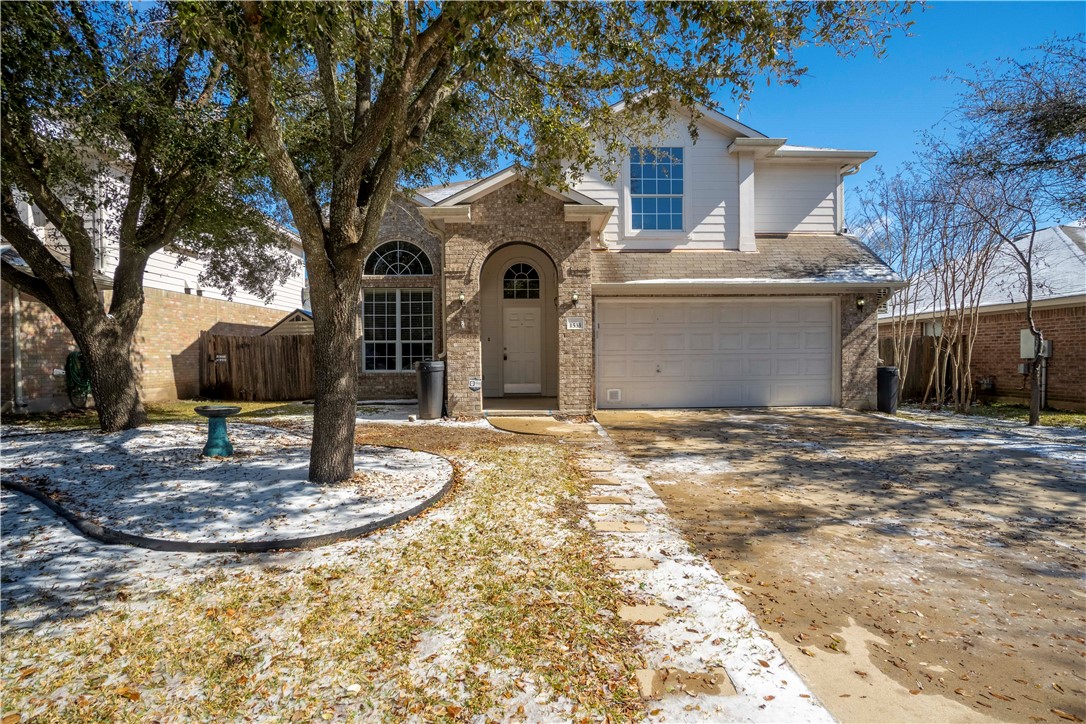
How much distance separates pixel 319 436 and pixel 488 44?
4002 millimetres

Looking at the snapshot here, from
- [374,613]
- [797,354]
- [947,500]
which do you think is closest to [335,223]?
[374,613]

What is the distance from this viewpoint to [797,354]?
12.0 metres

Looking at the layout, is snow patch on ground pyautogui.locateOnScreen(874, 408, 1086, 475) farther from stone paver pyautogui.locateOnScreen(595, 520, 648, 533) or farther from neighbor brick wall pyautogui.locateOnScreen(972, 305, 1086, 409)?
stone paver pyautogui.locateOnScreen(595, 520, 648, 533)

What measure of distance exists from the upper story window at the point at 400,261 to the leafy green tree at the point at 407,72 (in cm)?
625

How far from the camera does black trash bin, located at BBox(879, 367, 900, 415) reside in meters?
11.5

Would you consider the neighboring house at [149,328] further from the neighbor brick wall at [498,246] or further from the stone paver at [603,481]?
the stone paver at [603,481]

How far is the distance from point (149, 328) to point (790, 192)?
15.7m

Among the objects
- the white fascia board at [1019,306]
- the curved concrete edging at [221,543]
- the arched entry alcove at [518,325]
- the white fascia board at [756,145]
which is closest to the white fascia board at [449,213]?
the arched entry alcove at [518,325]

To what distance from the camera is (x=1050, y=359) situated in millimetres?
12570

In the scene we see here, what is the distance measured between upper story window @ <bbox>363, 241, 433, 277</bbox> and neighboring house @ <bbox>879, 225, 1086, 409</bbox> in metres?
13.1

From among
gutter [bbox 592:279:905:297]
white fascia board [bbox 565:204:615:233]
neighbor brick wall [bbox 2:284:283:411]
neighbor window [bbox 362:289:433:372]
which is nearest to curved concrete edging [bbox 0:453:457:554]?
white fascia board [bbox 565:204:615:233]

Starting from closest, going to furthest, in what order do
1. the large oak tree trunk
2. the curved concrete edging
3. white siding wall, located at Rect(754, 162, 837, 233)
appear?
the curved concrete edging
the large oak tree trunk
white siding wall, located at Rect(754, 162, 837, 233)

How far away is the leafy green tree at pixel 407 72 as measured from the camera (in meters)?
4.13

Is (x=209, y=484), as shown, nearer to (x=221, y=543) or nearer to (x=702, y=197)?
(x=221, y=543)
